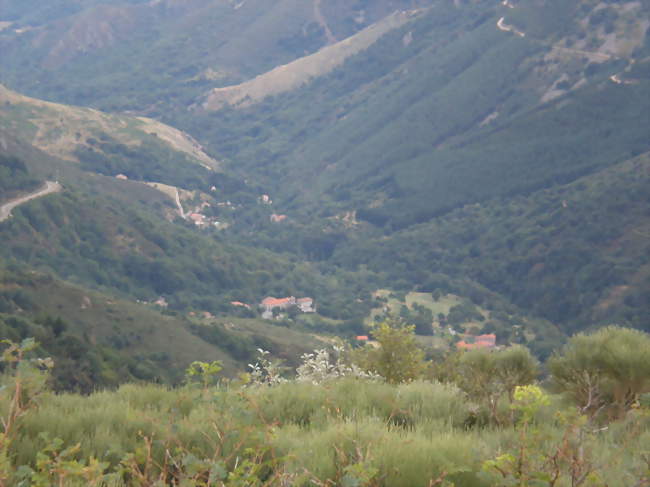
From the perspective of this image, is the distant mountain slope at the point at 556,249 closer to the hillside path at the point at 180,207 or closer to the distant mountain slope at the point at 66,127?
the hillside path at the point at 180,207

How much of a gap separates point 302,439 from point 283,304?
301 ft

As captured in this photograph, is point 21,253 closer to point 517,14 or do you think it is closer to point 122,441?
Result: point 122,441

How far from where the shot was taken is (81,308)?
4528 cm

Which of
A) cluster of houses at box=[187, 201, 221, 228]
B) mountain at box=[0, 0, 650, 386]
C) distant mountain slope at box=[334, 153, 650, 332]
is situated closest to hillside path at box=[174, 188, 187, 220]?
mountain at box=[0, 0, 650, 386]

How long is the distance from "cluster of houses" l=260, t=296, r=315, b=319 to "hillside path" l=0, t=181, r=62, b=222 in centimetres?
3155

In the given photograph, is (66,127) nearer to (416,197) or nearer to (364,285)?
(364,285)

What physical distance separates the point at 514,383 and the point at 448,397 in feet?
5.44

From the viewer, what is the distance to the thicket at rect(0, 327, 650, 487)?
3889mm

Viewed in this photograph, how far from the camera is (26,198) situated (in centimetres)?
7650

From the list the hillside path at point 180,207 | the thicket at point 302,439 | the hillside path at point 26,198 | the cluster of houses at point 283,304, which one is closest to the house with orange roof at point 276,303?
the cluster of houses at point 283,304

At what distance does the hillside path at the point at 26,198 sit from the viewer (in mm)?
72169

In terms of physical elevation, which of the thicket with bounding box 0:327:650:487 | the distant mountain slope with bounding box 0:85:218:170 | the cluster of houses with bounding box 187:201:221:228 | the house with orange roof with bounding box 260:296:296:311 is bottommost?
the house with orange roof with bounding box 260:296:296:311

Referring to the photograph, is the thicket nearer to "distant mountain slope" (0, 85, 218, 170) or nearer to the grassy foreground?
the grassy foreground

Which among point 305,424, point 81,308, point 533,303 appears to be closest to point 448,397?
point 305,424
